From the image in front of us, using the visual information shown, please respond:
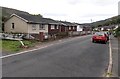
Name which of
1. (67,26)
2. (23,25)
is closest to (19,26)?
(23,25)

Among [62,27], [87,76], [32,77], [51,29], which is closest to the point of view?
[32,77]

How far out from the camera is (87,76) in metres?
9.83

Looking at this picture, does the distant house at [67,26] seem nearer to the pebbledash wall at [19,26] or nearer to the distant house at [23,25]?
the distant house at [23,25]

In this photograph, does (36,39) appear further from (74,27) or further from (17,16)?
(74,27)

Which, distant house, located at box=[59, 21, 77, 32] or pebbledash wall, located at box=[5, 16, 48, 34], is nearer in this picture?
pebbledash wall, located at box=[5, 16, 48, 34]

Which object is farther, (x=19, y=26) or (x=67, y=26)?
(x=67, y=26)

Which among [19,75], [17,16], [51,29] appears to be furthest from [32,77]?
[51,29]

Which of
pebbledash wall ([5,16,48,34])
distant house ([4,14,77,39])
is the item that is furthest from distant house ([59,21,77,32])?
pebbledash wall ([5,16,48,34])

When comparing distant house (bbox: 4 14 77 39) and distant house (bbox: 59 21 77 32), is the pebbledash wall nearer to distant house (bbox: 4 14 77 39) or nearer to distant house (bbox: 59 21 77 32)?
distant house (bbox: 4 14 77 39)

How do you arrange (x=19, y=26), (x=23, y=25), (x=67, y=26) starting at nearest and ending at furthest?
(x=23, y=25) → (x=19, y=26) → (x=67, y=26)

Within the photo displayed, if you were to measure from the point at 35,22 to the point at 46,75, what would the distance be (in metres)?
35.8

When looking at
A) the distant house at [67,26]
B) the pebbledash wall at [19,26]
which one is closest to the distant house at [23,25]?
the pebbledash wall at [19,26]

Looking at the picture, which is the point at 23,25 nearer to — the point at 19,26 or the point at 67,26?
the point at 19,26

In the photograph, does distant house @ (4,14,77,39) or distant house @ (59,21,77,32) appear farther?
distant house @ (59,21,77,32)
